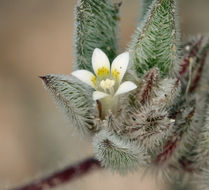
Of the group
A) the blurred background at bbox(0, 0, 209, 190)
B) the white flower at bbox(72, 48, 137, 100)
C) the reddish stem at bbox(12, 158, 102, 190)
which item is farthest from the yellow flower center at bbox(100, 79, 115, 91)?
the blurred background at bbox(0, 0, 209, 190)

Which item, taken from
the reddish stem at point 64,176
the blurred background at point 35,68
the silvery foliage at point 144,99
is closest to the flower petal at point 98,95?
the silvery foliage at point 144,99

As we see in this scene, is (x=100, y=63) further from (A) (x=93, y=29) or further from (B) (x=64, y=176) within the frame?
(B) (x=64, y=176)

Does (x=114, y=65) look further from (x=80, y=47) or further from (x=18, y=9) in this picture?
(x=18, y=9)

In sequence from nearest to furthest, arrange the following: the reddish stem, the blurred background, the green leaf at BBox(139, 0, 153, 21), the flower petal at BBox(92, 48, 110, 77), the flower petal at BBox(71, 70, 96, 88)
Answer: the flower petal at BBox(71, 70, 96, 88)
the flower petal at BBox(92, 48, 110, 77)
the green leaf at BBox(139, 0, 153, 21)
the reddish stem
the blurred background

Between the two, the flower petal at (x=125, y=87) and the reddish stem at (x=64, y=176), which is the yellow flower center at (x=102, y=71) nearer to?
the flower petal at (x=125, y=87)

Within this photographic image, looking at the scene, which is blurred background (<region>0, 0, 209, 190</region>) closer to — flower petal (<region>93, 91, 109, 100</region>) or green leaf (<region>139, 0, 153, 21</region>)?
green leaf (<region>139, 0, 153, 21</region>)

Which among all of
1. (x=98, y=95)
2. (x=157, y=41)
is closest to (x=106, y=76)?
(x=98, y=95)

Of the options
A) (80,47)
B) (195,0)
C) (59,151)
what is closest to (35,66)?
(59,151)
